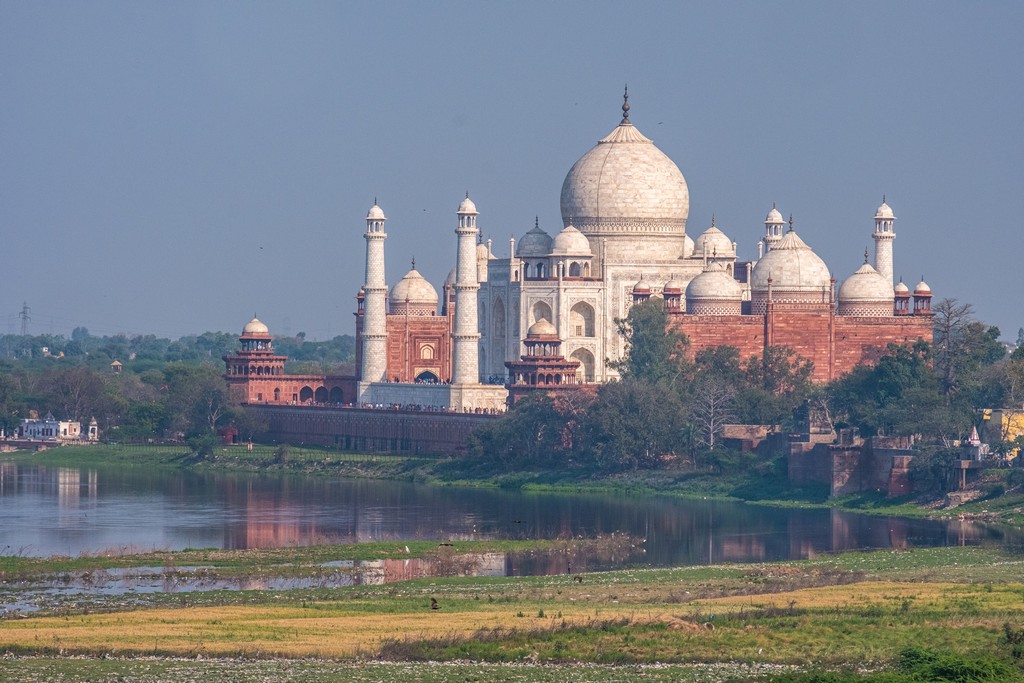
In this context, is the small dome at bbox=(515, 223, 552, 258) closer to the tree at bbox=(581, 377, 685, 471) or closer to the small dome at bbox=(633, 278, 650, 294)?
the small dome at bbox=(633, 278, 650, 294)

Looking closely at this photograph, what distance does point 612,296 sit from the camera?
258 feet

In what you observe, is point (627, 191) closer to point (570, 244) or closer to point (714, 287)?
point (570, 244)

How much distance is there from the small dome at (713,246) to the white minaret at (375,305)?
37.3 ft

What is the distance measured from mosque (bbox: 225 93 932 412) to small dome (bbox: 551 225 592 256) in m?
0.05

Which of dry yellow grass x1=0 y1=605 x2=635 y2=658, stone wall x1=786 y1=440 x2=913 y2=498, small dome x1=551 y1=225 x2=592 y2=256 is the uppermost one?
small dome x1=551 y1=225 x2=592 y2=256

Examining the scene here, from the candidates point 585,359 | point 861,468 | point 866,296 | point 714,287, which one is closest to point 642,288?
point 714,287

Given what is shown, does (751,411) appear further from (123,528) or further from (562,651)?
(562,651)

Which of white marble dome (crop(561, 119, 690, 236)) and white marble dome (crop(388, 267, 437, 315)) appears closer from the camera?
white marble dome (crop(561, 119, 690, 236))

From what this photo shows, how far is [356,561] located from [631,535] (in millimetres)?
8009

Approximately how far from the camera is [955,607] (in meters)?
36.8

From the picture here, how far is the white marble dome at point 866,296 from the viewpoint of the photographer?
77.2 metres

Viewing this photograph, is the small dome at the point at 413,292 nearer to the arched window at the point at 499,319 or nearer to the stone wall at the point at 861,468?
the arched window at the point at 499,319

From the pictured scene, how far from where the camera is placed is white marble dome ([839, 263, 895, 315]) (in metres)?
77.2

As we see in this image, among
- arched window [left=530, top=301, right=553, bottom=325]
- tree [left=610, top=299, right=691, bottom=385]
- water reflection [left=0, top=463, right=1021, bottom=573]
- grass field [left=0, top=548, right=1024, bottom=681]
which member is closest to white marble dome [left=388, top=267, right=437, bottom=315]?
arched window [left=530, top=301, right=553, bottom=325]
